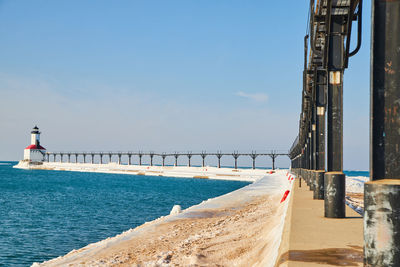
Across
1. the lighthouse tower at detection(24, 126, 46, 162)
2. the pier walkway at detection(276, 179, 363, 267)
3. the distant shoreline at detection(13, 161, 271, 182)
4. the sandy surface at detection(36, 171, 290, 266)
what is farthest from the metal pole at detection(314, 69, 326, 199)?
the lighthouse tower at detection(24, 126, 46, 162)

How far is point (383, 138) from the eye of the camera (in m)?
4.64

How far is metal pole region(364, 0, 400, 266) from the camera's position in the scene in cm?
444

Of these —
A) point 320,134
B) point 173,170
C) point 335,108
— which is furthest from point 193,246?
point 173,170

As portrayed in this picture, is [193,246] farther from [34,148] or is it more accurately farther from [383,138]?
[34,148]

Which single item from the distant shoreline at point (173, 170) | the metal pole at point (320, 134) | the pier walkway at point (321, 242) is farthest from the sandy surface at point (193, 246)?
the distant shoreline at point (173, 170)

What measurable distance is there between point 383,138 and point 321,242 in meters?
3.20

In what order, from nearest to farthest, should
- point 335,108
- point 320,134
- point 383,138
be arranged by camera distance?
point 383,138, point 335,108, point 320,134

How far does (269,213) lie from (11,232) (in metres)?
14.0

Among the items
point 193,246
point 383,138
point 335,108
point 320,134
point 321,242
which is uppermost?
point 335,108

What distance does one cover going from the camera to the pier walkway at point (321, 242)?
5789mm

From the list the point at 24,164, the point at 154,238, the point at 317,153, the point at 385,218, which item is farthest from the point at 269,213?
the point at 24,164

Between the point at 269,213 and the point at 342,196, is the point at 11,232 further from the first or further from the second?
the point at 342,196

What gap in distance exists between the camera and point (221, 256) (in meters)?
9.28

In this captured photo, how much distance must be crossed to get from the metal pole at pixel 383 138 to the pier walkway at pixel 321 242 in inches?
51.7
